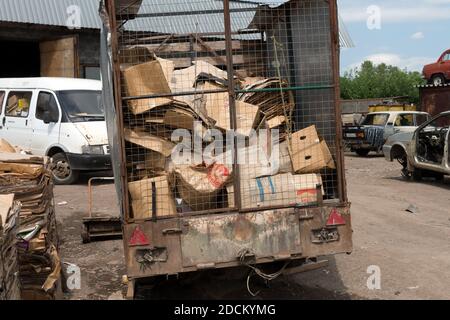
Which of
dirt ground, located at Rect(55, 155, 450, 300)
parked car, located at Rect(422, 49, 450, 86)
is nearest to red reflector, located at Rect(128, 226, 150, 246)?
dirt ground, located at Rect(55, 155, 450, 300)

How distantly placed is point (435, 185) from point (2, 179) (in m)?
9.58

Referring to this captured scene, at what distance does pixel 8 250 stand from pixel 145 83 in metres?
1.68

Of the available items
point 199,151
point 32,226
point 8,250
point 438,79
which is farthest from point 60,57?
point 438,79

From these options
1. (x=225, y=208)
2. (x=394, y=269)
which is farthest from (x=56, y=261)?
(x=394, y=269)

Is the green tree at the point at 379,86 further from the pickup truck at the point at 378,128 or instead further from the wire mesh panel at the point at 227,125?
the wire mesh panel at the point at 227,125

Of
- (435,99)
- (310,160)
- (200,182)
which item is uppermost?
(435,99)

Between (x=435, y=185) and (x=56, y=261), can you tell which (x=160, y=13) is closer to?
(x=56, y=261)

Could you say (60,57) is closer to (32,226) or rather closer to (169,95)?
(32,226)

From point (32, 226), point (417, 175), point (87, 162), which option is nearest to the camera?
point (32, 226)

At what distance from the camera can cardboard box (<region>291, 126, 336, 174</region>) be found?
4684mm

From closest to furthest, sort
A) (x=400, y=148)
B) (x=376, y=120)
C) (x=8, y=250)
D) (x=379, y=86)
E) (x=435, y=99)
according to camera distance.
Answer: (x=8, y=250) → (x=400, y=148) → (x=376, y=120) → (x=435, y=99) → (x=379, y=86)

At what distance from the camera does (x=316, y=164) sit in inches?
184

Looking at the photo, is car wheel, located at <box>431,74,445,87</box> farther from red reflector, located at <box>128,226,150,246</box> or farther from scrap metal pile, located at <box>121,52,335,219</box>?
red reflector, located at <box>128,226,150,246</box>

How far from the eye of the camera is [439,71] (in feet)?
80.7
